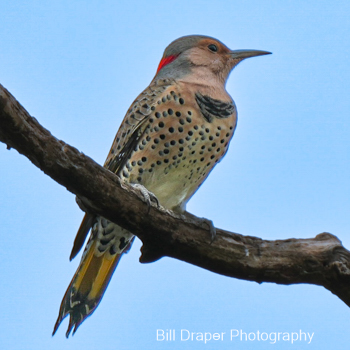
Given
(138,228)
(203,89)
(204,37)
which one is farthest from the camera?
(204,37)

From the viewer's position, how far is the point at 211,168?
5.91 m

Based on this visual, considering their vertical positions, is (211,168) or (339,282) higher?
(211,168)

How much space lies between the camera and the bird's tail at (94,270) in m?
5.48

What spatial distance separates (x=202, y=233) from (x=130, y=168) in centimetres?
113

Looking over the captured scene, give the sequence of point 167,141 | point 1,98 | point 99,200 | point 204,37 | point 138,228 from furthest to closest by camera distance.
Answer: point 204,37, point 167,141, point 138,228, point 99,200, point 1,98

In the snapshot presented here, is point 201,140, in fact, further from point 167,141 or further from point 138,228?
point 138,228

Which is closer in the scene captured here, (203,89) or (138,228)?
(138,228)

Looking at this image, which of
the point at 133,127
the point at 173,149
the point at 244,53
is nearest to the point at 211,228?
the point at 173,149

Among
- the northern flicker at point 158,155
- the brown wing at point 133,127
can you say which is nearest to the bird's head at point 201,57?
the northern flicker at point 158,155

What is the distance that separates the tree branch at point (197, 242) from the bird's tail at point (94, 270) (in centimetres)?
90

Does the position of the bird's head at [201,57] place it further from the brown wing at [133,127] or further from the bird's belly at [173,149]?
the bird's belly at [173,149]

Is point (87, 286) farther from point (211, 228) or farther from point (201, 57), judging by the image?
point (201, 57)

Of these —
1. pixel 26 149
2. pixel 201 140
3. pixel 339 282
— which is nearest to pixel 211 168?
pixel 201 140

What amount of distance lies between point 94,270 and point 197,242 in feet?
4.57
